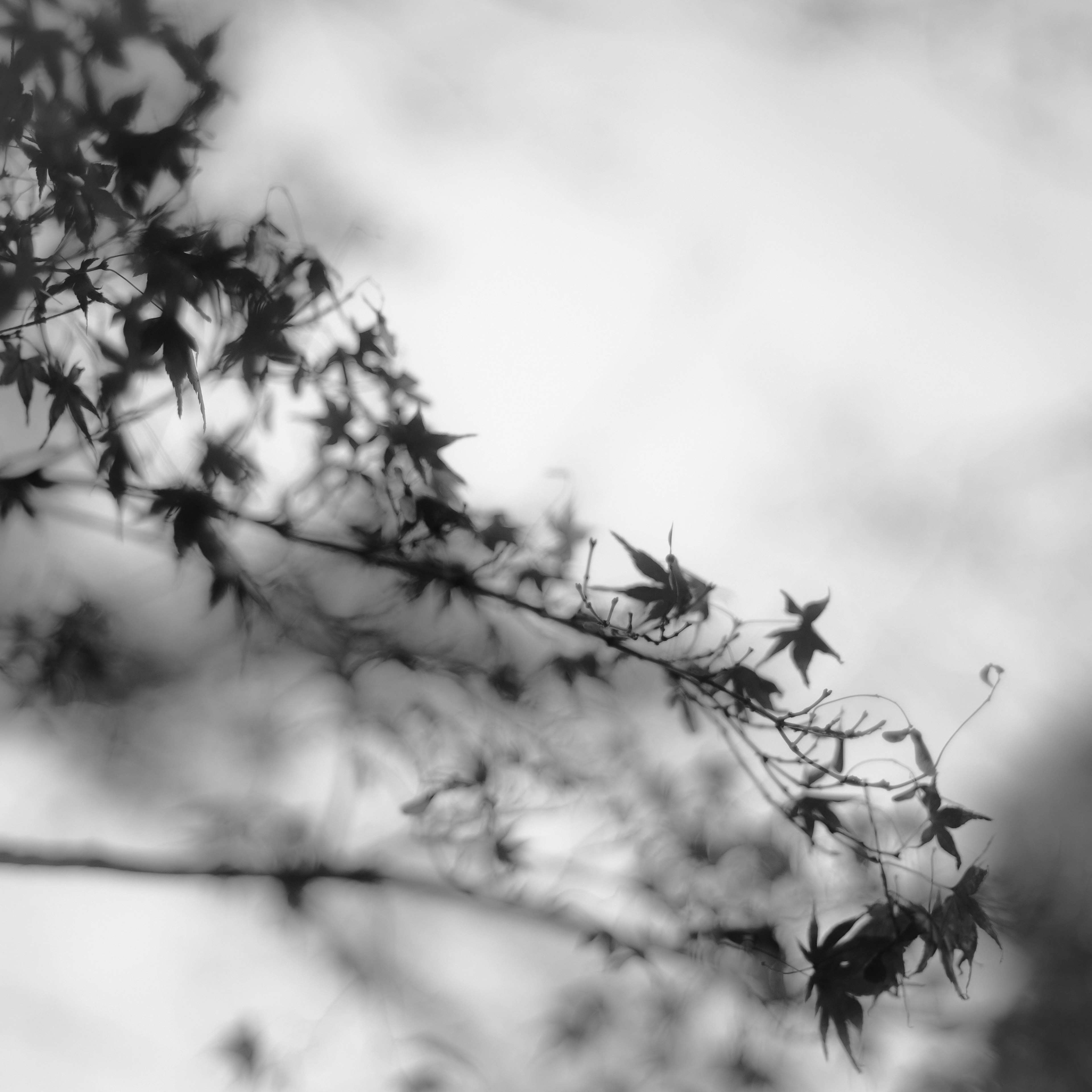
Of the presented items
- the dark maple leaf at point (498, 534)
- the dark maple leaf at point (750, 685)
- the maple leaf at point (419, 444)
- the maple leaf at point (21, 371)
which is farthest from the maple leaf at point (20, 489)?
the dark maple leaf at point (750, 685)

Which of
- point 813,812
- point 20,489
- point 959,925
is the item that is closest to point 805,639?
point 813,812

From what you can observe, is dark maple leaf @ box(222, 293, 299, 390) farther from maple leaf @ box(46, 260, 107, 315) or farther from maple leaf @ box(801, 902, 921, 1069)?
maple leaf @ box(801, 902, 921, 1069)

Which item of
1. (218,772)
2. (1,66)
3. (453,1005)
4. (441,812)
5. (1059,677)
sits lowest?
(453,1005)

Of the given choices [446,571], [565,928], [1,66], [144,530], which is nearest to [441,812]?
[565,928]

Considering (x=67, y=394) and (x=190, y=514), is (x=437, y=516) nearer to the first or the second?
(x=190, y=514)

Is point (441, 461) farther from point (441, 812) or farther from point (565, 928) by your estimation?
point (565, 928)

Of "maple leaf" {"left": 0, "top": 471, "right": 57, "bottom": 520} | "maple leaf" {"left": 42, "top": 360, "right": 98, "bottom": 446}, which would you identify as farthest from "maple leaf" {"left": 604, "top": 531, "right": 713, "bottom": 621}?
"maple leaf" {"left": 0, "top": 471, "right": 57, "bottom": 520}

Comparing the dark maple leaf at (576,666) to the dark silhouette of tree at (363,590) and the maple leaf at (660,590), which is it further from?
the maple leaf at (660,590)
